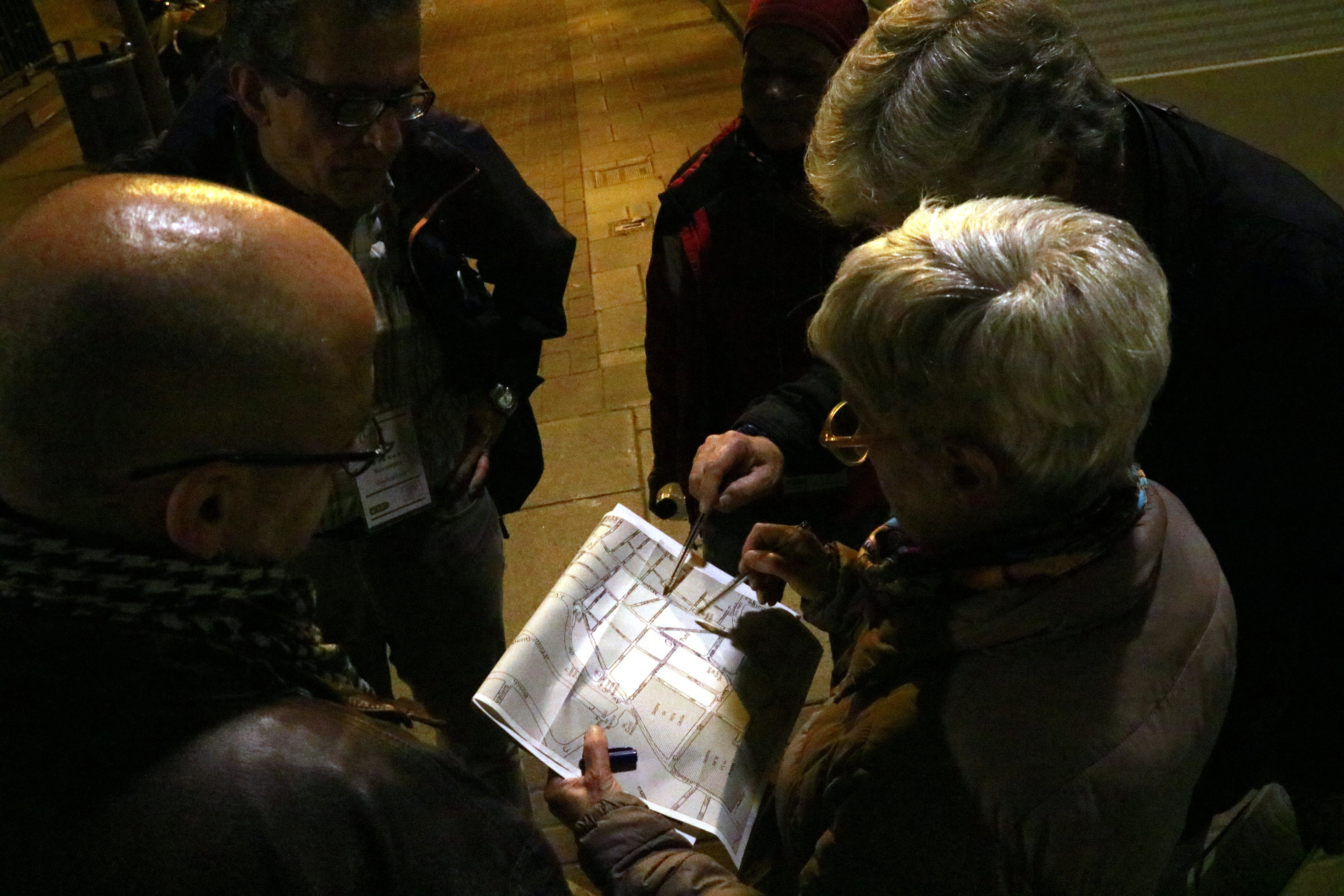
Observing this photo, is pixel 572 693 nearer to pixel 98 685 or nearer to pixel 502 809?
pixel 502 809

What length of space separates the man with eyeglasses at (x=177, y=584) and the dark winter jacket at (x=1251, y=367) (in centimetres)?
113

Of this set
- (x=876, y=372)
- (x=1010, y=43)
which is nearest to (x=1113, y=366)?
(x=876, y=372)

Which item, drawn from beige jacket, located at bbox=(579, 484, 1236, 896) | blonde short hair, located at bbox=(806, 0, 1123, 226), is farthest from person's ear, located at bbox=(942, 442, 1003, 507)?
blonde short hair, located at bbox=(806, 0, 1123, 226)

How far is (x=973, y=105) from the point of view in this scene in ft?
4.31

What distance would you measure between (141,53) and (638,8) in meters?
8.52

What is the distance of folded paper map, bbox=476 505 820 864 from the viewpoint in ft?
4.83

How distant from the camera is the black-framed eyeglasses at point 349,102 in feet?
5.41

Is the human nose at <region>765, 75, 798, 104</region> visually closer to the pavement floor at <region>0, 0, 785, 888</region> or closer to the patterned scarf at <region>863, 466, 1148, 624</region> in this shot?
the pavement floor at <region>0, 0, 785, 888</region>

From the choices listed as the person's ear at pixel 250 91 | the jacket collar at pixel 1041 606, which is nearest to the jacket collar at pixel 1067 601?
the jacket collar at pixel 1041 606

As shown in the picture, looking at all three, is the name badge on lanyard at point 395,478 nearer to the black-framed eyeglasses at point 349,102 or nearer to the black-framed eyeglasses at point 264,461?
the black-framed eyeglasses at point 349,102

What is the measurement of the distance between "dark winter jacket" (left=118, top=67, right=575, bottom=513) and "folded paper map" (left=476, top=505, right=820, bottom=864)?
53cm

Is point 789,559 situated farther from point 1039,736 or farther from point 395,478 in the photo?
point 395,478

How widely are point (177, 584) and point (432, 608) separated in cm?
120

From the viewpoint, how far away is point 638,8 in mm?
12203
